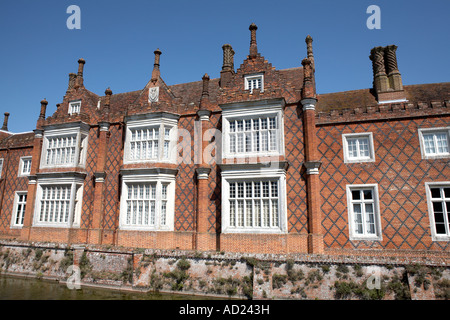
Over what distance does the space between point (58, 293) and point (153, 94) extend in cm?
1160

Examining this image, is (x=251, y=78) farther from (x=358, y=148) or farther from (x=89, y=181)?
(x=89, y=181)

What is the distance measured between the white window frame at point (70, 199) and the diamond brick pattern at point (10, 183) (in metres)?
3.85

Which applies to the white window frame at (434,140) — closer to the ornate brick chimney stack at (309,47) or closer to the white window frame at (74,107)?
the ornate brick chimney stack at (309,47)

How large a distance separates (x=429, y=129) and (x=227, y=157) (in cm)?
993

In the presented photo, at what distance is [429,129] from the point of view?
547 inches

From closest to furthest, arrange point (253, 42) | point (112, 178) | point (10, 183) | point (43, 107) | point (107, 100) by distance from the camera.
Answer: point (253, 42) → point (112, 178) → point (107, 100) → point (43, 107) → point (10, 183)

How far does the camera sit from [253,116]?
15281mm

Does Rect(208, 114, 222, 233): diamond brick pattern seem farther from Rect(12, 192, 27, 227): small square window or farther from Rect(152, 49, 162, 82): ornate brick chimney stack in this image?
Rect(12, 192, 27, 227): small square window

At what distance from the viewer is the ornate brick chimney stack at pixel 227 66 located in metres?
18.4

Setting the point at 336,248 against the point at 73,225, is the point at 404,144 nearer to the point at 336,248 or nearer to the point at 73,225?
the point at 336,248

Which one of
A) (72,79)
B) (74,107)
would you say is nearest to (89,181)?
(74,107)

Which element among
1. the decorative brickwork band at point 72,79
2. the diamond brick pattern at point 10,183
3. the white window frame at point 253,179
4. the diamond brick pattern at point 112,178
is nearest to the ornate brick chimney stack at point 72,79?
the decorative brickwork band at point 72,79
